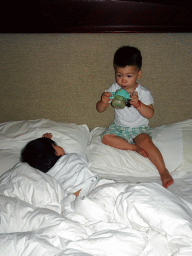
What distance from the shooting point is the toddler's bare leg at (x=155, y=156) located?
4.20 ft

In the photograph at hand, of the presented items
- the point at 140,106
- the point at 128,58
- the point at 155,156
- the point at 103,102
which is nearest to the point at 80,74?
the point at 103,102

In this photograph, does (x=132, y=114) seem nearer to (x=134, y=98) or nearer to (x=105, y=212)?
(x=134, y=98)

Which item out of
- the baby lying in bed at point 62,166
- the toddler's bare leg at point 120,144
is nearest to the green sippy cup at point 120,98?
the toddler's bare leg at point 120,144

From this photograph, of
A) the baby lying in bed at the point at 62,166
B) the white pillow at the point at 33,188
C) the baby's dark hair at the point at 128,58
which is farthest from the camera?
the baby's dark hair at the point at 128,58

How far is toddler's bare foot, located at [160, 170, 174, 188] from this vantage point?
1.26 metres

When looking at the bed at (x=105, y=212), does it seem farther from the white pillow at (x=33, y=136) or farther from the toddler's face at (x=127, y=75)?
the toddler's face at (x=127, y=75)

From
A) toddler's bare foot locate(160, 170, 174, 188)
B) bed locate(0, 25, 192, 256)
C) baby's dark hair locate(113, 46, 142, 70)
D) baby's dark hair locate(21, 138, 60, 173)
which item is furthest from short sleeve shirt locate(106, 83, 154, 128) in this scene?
baby's dark hair locate(21, 138, 60, 173)

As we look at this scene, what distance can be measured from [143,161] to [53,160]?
0.64 meters

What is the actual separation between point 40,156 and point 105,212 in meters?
0.56

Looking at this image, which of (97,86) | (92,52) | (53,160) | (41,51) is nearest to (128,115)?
(97,86)

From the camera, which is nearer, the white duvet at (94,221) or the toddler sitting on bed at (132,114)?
the white duvet at (94,221)

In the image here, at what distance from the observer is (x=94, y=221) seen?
92 cm

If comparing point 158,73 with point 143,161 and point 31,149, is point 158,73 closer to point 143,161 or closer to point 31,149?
point 143,161

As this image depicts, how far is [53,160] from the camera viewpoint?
129cm
